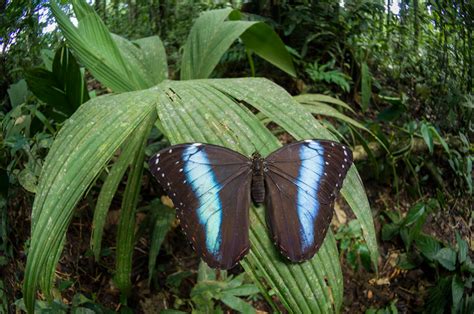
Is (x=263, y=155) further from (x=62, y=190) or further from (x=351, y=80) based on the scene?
(x=351, y=80)

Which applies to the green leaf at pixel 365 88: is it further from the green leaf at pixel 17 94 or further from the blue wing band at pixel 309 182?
the green leaf at pixel 17 94

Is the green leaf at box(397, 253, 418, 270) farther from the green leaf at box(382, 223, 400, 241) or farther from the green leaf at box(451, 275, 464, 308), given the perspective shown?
the green leaf at box(451, 275, 464, 308)

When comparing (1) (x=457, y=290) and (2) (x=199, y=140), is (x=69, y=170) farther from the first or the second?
(1) (x=457, y=290)

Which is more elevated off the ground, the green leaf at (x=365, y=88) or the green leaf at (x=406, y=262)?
the green leaf at (x=365, y=88)

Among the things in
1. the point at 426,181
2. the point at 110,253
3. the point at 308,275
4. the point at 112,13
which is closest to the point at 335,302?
the point at 308,275

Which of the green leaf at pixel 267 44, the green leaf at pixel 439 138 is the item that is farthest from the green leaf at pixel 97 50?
the green leaf at pixel 439 138
